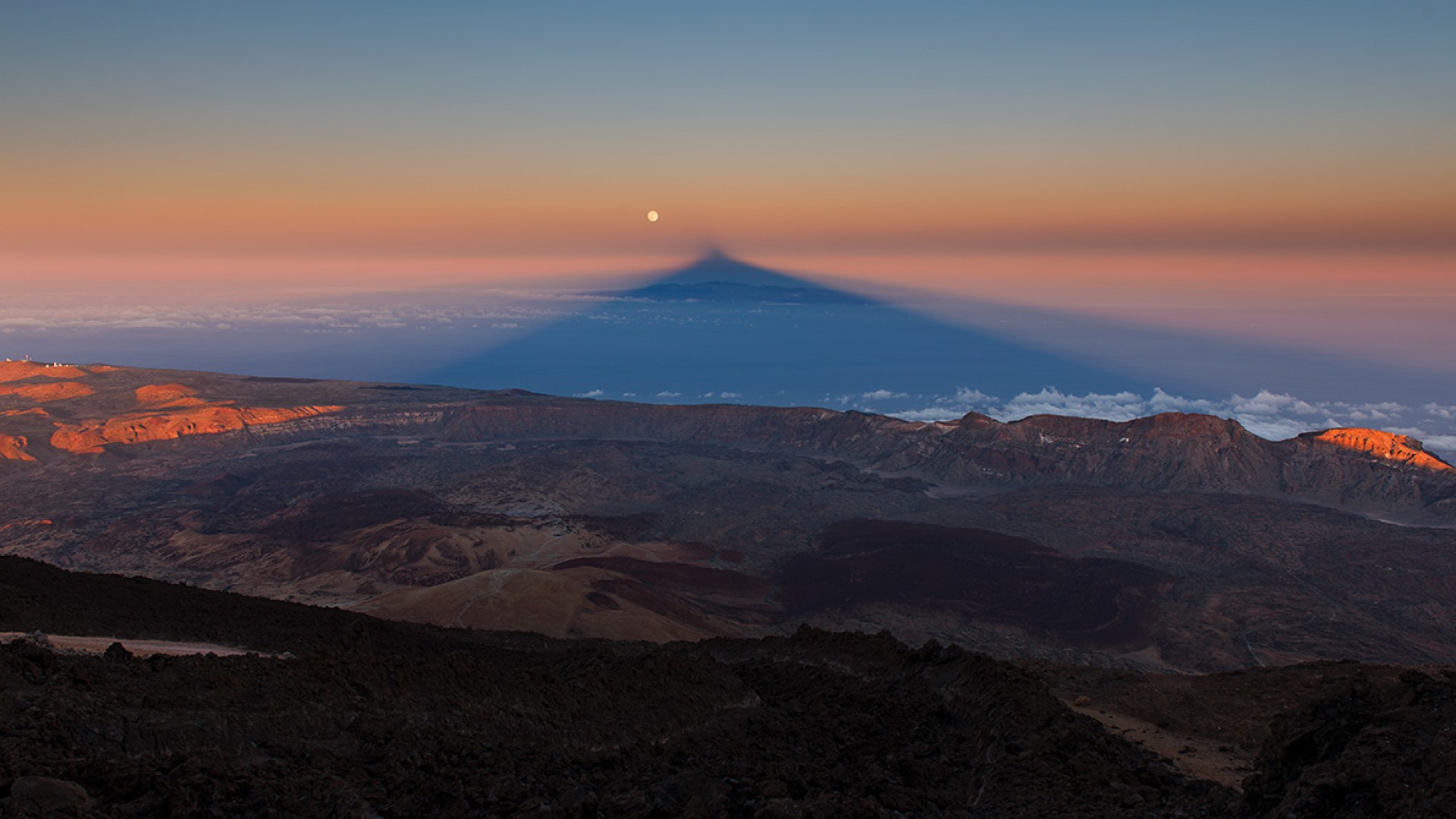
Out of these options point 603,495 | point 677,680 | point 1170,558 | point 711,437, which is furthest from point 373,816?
point 711,437

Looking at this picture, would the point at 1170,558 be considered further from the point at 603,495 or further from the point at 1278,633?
the point at 603,495

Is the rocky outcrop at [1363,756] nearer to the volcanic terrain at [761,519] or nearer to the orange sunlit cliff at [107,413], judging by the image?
the volcanic terrain at [761,519]

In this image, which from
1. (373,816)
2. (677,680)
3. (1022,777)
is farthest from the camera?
(677,680)

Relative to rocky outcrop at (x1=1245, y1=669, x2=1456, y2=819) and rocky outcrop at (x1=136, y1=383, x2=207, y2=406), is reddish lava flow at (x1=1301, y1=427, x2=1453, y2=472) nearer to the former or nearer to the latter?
rocky outcrop at (x1=1245, y1=669, x2=1456, y2=819)

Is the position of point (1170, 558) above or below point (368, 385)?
below

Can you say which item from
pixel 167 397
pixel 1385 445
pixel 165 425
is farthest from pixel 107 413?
pixel 1385 445
